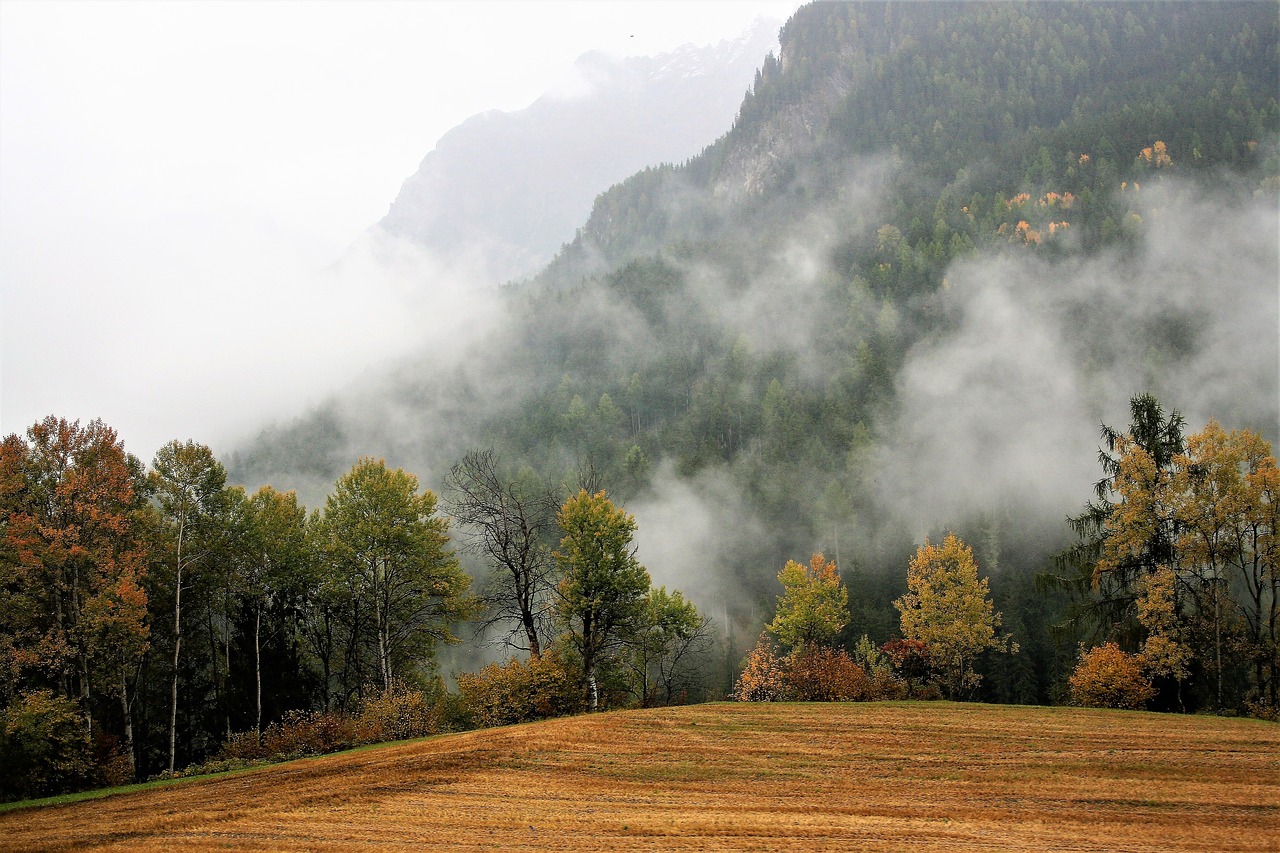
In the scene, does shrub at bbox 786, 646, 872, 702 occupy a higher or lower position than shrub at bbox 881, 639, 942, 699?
higher

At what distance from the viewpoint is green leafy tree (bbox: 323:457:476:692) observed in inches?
1348

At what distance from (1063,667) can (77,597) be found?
5820 centimetres

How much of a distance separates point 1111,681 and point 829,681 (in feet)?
34.0

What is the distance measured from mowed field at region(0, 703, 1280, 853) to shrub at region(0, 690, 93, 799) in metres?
2.91

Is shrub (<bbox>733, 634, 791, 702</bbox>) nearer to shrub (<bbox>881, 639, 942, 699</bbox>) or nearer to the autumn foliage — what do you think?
the autumn foliage

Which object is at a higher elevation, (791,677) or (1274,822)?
(1274,822)

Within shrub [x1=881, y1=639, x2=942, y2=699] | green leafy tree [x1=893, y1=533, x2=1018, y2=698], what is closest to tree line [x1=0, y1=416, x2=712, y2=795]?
shrub [x1=881, y1=639, x2=942, y2=699]

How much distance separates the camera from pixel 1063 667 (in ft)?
164

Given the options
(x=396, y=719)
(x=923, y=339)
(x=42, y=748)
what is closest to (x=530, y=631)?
(x=396, y=719)

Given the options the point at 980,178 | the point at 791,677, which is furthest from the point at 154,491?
the point at 980,178

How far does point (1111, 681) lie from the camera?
1022 inches

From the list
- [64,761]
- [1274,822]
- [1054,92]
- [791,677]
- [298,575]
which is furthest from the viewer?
[1054,92]

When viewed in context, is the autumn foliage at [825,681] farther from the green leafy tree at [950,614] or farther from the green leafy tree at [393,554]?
the green leafy tree at [393,554]

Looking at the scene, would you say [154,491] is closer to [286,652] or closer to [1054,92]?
[286,652]
